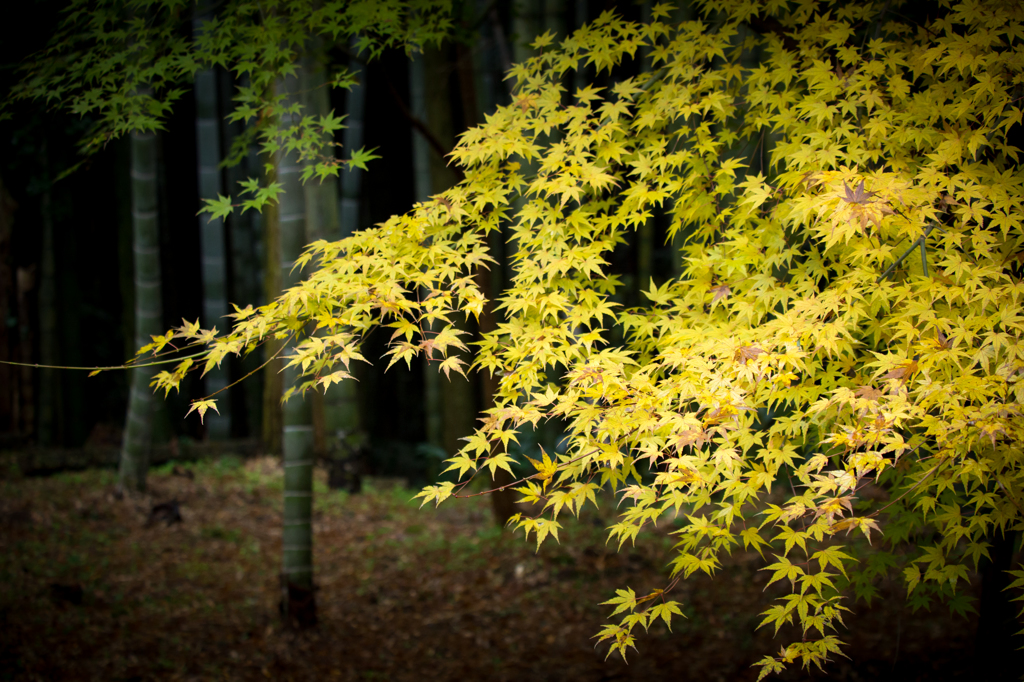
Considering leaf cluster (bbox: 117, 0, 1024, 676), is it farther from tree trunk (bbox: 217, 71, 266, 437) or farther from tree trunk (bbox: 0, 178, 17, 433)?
tree trunk (bbox: 0, 178, 17, 433)

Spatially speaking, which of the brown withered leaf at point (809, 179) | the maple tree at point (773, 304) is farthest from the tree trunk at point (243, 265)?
the brown withered leaf at point (809, 179)

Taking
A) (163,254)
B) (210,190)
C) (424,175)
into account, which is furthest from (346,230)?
(163,254)

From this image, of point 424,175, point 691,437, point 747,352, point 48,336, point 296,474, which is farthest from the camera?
point 424,175

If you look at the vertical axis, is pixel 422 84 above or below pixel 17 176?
above

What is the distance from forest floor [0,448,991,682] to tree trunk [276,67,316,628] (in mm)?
291

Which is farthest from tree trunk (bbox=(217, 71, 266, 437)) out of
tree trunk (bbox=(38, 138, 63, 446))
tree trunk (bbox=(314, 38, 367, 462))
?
tree trunk (bbox=(38, 138, 63, 446))

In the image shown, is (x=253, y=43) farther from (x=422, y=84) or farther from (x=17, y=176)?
(x=17, y=176)

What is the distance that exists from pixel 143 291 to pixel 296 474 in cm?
304

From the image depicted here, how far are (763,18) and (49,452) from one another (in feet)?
29.6

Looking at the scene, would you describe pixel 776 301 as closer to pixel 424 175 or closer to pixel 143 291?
pixel 143 291

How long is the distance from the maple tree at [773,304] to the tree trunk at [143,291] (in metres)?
3.91

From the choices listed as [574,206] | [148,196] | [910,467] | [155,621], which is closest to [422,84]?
[148,196]

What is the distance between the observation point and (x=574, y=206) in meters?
3.66

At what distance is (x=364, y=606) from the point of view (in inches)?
232
